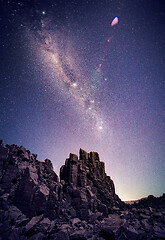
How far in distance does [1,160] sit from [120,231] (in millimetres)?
15393

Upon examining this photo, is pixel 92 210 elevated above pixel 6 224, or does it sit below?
below

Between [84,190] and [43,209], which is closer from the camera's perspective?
[43,209]

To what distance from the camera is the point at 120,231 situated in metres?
10.3

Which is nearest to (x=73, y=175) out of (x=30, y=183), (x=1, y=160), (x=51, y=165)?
(x=51, y=165)

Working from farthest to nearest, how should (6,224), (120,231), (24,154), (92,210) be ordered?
(92,210) → (24,154) → (120,231) → (6,224)

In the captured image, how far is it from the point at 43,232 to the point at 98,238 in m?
5.25

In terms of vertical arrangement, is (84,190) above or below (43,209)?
above

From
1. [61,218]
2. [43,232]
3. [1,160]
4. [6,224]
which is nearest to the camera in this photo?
[6,224]

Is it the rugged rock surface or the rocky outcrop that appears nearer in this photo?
the rugged rock surface

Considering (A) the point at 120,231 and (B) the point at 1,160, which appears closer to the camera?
(A) the point at 120,231

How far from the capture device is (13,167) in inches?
450

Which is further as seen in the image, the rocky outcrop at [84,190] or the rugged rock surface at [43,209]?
the rocky outcrop at [84,190]

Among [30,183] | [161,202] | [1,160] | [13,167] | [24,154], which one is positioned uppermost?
[24,154]

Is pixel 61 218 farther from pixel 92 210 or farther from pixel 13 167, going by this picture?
pixel 13 167
